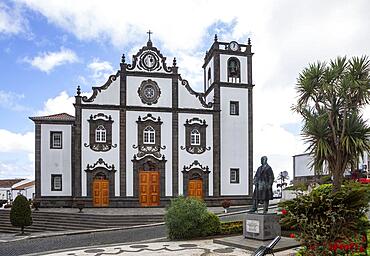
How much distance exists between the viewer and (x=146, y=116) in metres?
28.0

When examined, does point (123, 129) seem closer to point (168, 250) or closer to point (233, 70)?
point (233, 70)

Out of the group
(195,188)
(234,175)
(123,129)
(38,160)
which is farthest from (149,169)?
(38,160)

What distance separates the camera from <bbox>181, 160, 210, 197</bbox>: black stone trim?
92.9 feet

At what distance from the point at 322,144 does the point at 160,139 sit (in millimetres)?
15056

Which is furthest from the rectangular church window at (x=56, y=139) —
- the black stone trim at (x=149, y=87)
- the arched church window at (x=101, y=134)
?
the black stone trim at (x=149, y=87)

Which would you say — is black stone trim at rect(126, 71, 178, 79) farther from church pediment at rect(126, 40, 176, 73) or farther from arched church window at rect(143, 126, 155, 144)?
arched church window at rect(143, 126, 155, 144)

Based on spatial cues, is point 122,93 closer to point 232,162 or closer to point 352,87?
point 232,162

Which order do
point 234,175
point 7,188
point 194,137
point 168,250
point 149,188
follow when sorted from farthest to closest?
point 7,188, point 234,175, point 194,137, point 149,188, point 168,250

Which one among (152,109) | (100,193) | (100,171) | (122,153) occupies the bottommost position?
(100,193)

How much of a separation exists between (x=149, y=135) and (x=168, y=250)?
54.3 feet

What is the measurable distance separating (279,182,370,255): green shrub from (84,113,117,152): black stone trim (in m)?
19.7

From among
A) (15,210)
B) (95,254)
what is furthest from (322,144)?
(15,210)

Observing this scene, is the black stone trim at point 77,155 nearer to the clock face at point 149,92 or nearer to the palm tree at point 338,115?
the clock face at point 149,92

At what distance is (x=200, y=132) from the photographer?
2878cm
